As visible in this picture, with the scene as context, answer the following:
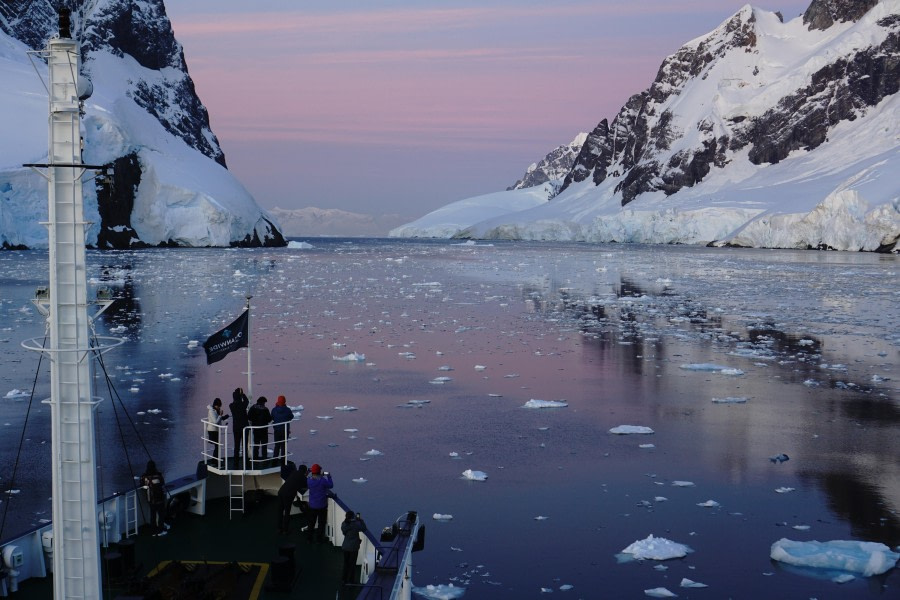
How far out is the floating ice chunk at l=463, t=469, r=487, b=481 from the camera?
1653 cm

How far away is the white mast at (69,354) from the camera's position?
8445mm

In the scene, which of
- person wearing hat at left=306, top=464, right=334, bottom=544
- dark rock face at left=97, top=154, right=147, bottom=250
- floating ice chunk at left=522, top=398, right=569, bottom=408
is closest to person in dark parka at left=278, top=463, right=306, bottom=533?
person wearing hat at left=306, top=464, right=334, bottom=544

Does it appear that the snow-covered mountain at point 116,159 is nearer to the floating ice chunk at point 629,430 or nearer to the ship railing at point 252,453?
the floating ice chunk at point 629,430

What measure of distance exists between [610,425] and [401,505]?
731 cm

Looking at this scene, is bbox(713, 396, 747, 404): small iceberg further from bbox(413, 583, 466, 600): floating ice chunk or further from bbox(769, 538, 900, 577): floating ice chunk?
bbox(413, 583, 466, 600): floating ice chunk

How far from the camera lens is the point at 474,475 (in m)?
16.6

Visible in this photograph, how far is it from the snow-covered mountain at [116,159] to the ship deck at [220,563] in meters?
87.6

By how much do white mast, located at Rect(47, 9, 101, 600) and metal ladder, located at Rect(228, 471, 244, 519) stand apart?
509 cm

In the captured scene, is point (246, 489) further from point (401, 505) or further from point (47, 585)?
point (47, 585)

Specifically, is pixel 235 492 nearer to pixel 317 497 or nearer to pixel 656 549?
pixel 317 497

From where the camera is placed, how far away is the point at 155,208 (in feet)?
397

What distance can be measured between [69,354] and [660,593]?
760 centimetres

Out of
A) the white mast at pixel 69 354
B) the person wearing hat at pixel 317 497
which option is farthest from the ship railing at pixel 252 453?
the white mast at pixel 69 354

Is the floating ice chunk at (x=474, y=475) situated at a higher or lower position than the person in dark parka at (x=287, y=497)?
lower
